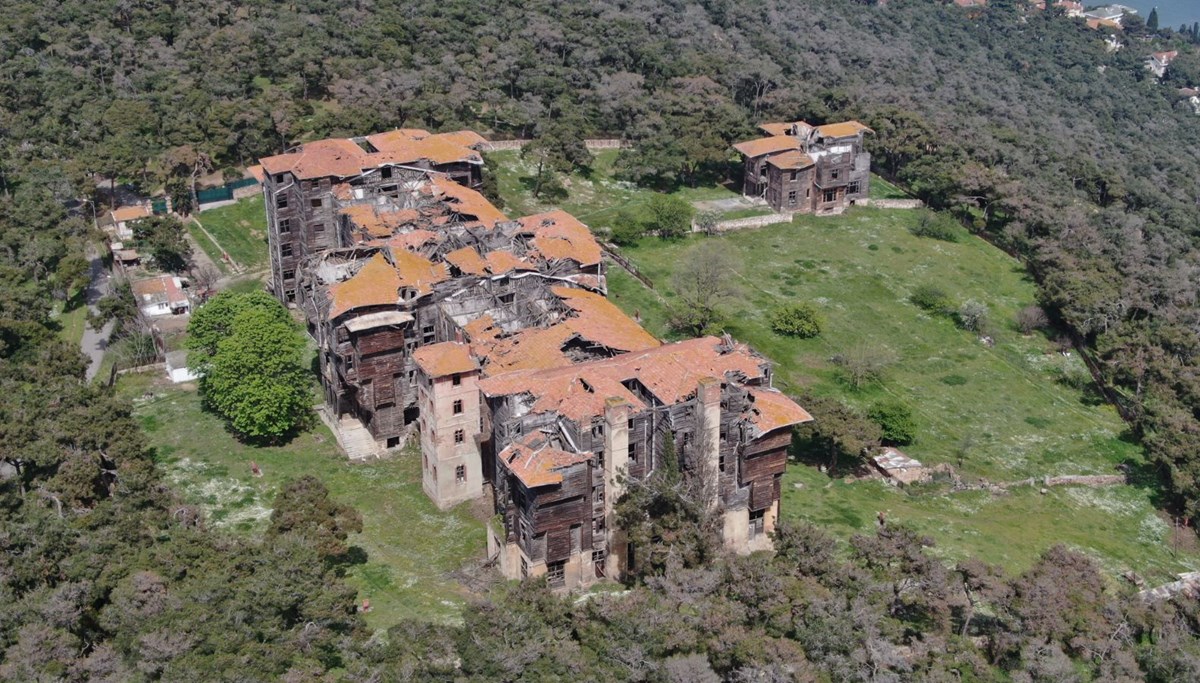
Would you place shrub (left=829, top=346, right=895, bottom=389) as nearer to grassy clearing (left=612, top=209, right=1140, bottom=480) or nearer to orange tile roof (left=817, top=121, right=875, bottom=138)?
grassy clearing (left=612, top=209, right=1140, bottom=480)

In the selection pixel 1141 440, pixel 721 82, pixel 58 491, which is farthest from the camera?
pixel 721 82

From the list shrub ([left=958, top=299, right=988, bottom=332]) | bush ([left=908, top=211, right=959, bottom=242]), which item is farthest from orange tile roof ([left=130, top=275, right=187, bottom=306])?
bush ([left=908, top=211, right=959, bottom=242])

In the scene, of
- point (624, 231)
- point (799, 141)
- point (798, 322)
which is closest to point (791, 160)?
point (799, 141)

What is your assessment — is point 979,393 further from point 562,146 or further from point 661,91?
point 661,91

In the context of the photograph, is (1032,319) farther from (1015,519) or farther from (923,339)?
(1015,519)

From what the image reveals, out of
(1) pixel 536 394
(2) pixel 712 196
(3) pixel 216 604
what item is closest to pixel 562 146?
(2) pixel 712 196
